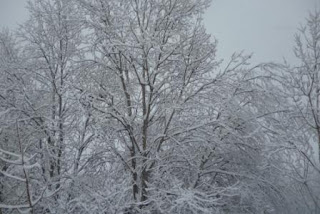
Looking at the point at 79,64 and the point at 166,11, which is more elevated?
the point at 166,11

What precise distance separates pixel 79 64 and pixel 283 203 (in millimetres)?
5357

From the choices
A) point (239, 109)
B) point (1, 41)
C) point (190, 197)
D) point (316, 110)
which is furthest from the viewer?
point (1, 41)

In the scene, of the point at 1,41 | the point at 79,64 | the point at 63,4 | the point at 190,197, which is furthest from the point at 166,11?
the point at 1,41

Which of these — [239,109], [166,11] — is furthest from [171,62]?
[239,109]

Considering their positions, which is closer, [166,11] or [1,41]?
[166,11]

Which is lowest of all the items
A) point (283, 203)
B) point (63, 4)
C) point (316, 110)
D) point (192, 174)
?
point (283, 203)

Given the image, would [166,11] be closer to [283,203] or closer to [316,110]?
[316,110]

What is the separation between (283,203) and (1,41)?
7.89 meters

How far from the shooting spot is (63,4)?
7.93 m

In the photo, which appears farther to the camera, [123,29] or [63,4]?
[63,4]

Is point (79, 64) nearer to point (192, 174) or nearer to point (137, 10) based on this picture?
point (137, 10)

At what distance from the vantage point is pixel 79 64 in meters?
7.16

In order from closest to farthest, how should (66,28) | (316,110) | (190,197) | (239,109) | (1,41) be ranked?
(190,197) < (316,110) < (239,109) < (66,28) < (1,41)

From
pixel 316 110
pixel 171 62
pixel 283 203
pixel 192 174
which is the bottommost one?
pixel 283 203
